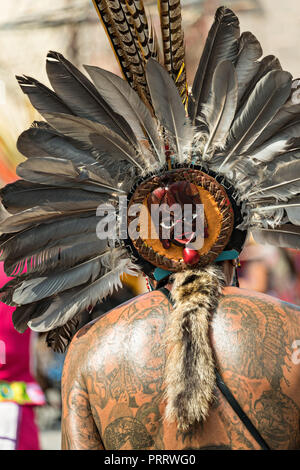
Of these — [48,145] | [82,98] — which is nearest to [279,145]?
[82,98]

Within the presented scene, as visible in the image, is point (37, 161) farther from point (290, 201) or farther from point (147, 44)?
point (290, 201)

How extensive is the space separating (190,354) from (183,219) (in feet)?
1.65

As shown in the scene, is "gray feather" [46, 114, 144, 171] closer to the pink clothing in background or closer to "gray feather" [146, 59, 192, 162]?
"gray feather" [146, 59, 192, 162]

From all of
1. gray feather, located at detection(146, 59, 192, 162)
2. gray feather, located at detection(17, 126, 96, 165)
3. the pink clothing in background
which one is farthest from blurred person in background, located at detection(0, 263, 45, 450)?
gray feather, located at detection(146, 59, 192, 162)

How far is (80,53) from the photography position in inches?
148

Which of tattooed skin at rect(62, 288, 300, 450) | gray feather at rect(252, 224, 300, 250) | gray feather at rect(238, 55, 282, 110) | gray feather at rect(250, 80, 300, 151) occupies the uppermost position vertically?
gray feather at rect(238, 55, 282, 110)

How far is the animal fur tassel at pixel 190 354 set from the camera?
1449 mm

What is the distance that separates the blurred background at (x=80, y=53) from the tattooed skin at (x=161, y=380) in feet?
4.14

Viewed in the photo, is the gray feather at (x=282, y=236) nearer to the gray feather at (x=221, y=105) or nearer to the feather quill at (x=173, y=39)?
the gray feather at (x=221, y=105)

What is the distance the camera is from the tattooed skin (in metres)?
1.44

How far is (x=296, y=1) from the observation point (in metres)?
3.41

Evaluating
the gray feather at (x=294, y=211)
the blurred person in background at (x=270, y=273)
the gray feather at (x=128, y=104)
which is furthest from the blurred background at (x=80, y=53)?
the gray feather at (x=294, y=211)

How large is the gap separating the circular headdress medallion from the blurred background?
48.1 inches

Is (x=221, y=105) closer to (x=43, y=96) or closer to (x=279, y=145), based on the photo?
(x=279, y=145)
